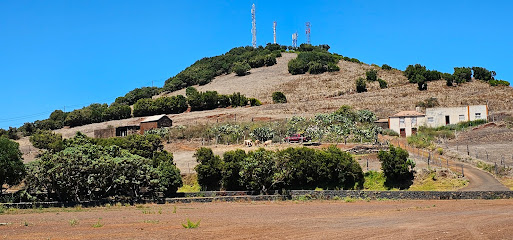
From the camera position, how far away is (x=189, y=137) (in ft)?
252

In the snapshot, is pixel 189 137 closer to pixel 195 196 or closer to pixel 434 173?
pixel 195 196

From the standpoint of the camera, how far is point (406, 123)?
71.0 m

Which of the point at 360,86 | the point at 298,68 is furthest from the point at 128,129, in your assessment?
the point at 298,68

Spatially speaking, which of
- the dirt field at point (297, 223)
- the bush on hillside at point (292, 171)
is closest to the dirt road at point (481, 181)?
the dirt field at point (297, 223)

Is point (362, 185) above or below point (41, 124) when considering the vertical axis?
below

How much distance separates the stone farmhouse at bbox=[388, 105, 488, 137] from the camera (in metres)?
71.1

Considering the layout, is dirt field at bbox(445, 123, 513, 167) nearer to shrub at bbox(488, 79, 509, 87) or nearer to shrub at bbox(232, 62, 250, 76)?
shrub at bbox(488, 79, 509, 87)

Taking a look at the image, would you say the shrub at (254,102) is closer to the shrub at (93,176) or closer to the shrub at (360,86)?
the shrub at (360,86)

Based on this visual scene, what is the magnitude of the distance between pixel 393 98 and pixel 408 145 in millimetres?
47436

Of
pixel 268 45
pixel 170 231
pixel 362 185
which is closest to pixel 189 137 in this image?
pixel 362 185

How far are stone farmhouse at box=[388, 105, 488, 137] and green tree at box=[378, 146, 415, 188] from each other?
90.6 feet

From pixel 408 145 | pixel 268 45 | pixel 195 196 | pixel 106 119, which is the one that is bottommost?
pixel 195 196

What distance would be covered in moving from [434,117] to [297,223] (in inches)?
2073

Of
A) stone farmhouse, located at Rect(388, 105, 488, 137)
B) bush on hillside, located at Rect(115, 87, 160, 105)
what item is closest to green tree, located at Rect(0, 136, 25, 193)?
stone farmhouse, located at Rect(388, 105, 488, 137)
